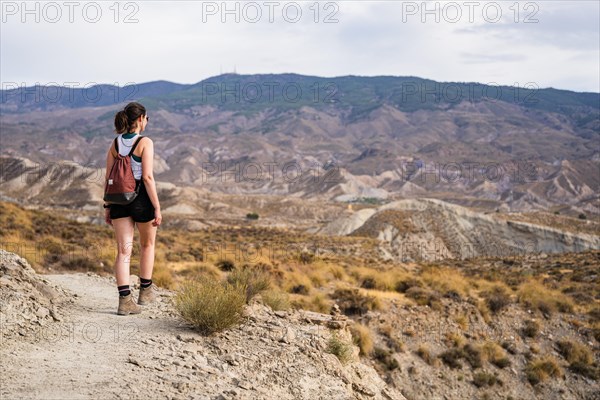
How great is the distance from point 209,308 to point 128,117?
8.20ft

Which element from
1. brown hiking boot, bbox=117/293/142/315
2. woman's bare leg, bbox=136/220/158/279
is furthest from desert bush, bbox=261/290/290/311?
brown hiking boot, bbox=117/293/142/315

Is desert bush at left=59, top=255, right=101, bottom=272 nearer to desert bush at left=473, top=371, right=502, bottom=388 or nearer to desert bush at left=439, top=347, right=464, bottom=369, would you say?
desert bush at left=439, top=347, right=464, bottom=369

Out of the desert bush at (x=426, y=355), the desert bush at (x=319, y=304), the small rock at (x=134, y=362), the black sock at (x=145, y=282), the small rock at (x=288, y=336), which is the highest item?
the black sock at (x=145, y=282)

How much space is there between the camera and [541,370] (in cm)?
1275

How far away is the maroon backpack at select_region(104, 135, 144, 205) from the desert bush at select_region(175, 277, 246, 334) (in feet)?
4.49

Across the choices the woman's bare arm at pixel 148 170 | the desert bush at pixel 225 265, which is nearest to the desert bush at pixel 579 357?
the desert bush at pixel 225 265

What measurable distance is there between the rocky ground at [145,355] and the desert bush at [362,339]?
4192 mm

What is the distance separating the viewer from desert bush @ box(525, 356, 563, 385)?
12.6m

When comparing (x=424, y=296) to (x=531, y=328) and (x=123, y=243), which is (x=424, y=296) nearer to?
(x=531, y=328)

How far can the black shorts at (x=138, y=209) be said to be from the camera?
6.10 meters

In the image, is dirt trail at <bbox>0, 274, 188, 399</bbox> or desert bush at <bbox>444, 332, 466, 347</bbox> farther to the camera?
desert bush at <bbox>444, 332, 466, 347</bbox>

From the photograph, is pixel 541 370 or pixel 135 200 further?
pixel 541 370

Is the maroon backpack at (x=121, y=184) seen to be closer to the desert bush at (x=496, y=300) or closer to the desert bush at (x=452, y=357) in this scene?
the desert bush at (x=452, y=357)

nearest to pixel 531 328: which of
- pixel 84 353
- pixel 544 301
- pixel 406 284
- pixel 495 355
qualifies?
pixel 544 301
